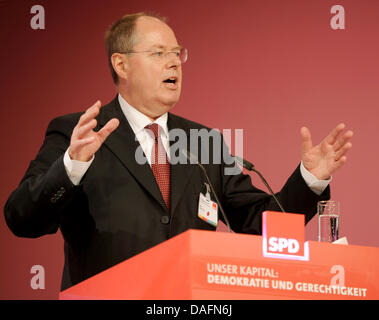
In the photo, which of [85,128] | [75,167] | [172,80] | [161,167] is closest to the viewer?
[85,128]

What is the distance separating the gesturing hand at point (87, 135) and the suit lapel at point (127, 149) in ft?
1.32

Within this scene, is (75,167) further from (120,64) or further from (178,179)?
(120,64)

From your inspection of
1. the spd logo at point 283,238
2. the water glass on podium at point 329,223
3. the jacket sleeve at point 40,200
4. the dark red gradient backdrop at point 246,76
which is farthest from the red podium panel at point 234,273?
the dark red gradient backdrop at point 246,76

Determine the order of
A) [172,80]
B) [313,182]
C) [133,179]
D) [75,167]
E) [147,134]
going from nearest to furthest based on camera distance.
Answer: [75,167] < [313,182] < [133,179] < [147,134] < [172,80]

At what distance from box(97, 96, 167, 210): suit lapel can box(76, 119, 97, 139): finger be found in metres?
0.50

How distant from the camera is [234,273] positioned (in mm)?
1493

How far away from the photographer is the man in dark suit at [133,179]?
2.05 metres

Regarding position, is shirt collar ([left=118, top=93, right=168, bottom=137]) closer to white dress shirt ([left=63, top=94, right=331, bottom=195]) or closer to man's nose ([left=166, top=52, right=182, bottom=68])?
white dress shirt ([left=63, top=94, right=331, bottom=195])

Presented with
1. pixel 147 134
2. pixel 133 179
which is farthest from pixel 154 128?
pixel 133 179

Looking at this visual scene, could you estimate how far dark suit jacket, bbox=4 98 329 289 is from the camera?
7.22ft

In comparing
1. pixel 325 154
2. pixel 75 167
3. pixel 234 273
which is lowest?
pixel 234 273

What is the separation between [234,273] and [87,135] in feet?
2.13

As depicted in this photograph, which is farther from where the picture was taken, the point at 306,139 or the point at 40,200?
the point at 306,139

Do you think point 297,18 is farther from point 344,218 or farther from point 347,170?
point 344,218
